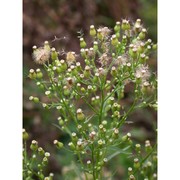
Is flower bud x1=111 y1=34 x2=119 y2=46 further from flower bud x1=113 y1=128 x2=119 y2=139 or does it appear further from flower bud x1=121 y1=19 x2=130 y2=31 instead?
flower bud x1=113 y1=128 x2=119 y2=139

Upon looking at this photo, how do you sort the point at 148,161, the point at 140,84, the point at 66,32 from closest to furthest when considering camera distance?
the point at 140,84 → the point at 148,161 → the point at 66,32

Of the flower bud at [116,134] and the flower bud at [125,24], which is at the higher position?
the flower bud at [125,24]

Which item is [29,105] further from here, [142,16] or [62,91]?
[62,91]

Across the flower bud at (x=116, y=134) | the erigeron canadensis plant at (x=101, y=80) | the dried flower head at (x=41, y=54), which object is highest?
the dried flower head at (x=41, y=54)

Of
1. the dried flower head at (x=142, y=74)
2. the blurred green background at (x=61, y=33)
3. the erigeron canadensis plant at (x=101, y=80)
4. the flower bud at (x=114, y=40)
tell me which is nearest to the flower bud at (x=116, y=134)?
the erigeron canadensis plant at (x=101, y=80)

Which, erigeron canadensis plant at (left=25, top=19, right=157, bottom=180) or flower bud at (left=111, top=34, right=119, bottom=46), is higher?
flower bud at (left=111, top=34, right=119, bottom=46)

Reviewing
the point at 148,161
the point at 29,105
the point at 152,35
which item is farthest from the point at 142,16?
the point at 148,161

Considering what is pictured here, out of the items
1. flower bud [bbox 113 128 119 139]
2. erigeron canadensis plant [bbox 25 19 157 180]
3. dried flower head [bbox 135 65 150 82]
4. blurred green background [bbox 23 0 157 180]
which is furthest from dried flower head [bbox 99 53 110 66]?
blurred green background [bbox 23 0 157 180]

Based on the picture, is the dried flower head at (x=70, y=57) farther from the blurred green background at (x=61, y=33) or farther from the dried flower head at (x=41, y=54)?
the blurred green background at (x=61, y=33)
